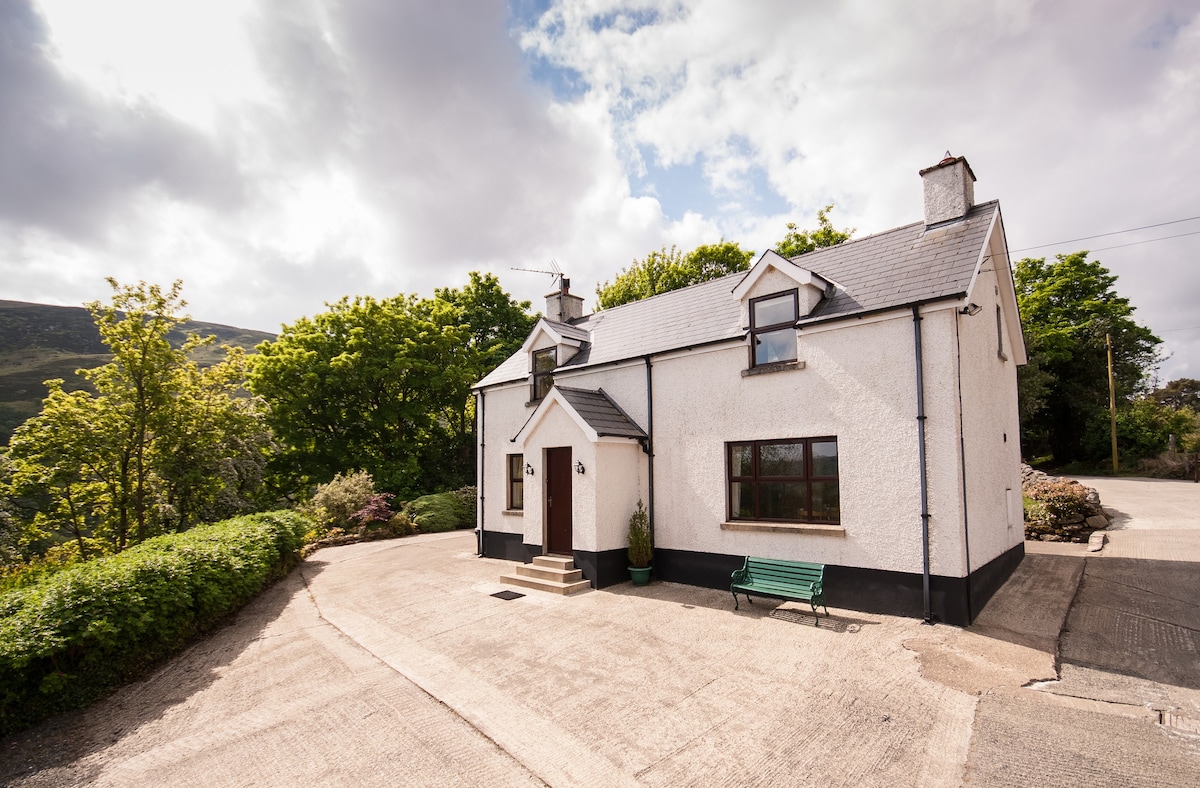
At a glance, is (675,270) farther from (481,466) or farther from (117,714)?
(117,714)

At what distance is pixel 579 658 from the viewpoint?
6.97m

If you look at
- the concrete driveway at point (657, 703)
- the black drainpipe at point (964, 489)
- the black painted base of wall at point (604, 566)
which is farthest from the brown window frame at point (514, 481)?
the black drainpipe at point (964, 489)

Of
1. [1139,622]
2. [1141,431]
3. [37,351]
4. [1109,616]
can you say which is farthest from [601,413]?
[37,351]

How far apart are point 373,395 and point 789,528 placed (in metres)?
20.8

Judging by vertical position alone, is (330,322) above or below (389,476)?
above

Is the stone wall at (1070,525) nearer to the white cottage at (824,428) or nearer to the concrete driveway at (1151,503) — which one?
the concrete driveway at (1151,503)

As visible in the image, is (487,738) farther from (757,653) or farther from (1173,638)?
(1173,638)

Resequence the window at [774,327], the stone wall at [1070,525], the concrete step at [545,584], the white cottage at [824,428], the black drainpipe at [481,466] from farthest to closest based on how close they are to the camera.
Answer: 1. the black drainpipe at [481,466]
2. the stone wall at [1070,525]
3. the concrete step at [545,584]
4. the window at [774,327]
5. the white cottage at [824,428]

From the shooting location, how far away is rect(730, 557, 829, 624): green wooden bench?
27.0ft

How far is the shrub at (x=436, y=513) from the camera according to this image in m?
20.0

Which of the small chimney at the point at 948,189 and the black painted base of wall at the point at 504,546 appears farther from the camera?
the black painted base of wall at the point at 504,546

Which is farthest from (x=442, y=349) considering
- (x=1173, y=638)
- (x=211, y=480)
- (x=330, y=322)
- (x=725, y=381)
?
(x=1173, y=638)

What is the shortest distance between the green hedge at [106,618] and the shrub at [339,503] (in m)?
8.97

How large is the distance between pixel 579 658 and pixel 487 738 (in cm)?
212
